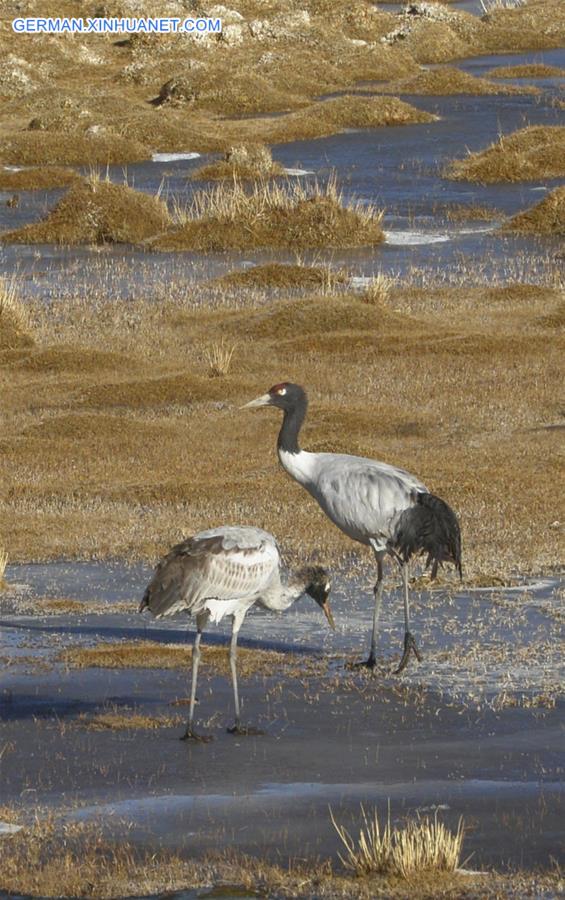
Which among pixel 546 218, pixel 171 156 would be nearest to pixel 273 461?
pixel 546 218

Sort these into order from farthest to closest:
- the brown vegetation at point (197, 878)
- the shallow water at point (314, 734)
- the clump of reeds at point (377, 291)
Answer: the clump of reeds at point (377, 291)
the shallow water at point (314, 734)
the brown vegetation at point (197, 878)

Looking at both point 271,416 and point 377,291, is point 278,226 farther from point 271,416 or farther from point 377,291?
point 271,416

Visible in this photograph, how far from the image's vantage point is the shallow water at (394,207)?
37.0m

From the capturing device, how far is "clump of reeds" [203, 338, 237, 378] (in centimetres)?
2828

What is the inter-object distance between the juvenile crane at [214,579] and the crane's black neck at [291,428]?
6.28 feet

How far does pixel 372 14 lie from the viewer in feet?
264

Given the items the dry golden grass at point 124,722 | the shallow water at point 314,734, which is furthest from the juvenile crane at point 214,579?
the shallow water at point 314,734

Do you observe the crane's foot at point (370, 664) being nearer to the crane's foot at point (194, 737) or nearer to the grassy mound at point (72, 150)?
the crane's foot at point (194, 737)

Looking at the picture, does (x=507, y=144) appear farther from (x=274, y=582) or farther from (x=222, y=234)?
(x=274, y=582)

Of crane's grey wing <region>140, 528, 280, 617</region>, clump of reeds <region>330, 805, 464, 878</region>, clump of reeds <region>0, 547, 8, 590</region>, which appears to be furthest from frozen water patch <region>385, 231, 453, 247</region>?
clump of reeds <region>330, 805, 464, 878</region>

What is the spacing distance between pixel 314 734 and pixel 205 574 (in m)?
1.32

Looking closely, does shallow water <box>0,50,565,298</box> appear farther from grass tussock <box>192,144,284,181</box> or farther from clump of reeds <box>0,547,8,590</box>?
clump of reeds <box>0,547,8,590</box>

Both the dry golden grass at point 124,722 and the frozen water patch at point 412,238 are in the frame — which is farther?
the frozen water patch at point 412,238

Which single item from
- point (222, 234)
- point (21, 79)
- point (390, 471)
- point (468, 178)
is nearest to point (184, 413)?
point (390, 471)
